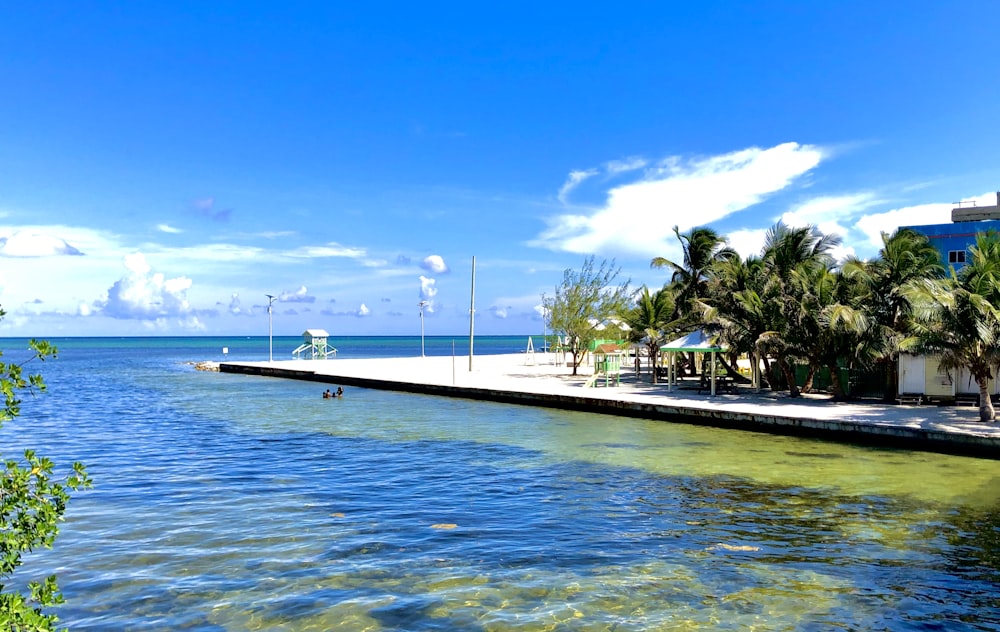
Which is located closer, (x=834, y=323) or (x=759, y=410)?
(x=759, y=410)

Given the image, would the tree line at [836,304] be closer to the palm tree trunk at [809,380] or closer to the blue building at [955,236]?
the palm tree trunk at [809,380]

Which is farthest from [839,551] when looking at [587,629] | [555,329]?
[555,329]

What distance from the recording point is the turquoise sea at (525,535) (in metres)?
7.32

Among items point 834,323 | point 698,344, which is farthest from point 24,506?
point 698,344

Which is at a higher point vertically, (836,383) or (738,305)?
(738,305)

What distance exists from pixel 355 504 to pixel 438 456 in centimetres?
495

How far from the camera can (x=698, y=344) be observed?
1096 inches

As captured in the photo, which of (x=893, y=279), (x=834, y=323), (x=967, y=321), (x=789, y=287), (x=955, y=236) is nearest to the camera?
(x=967, y=321)

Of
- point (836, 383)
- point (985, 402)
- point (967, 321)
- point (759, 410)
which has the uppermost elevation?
point (967, 321)

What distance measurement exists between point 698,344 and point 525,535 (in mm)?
19606

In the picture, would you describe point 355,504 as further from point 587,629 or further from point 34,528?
point 34,528

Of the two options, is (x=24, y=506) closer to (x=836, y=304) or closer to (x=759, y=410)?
(x=759, y=410)

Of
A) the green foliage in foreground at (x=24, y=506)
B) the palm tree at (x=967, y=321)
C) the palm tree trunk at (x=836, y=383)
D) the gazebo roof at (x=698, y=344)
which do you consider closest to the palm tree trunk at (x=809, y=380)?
the palm tree trunk at (x=836, y=383)

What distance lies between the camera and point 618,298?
138 feet
